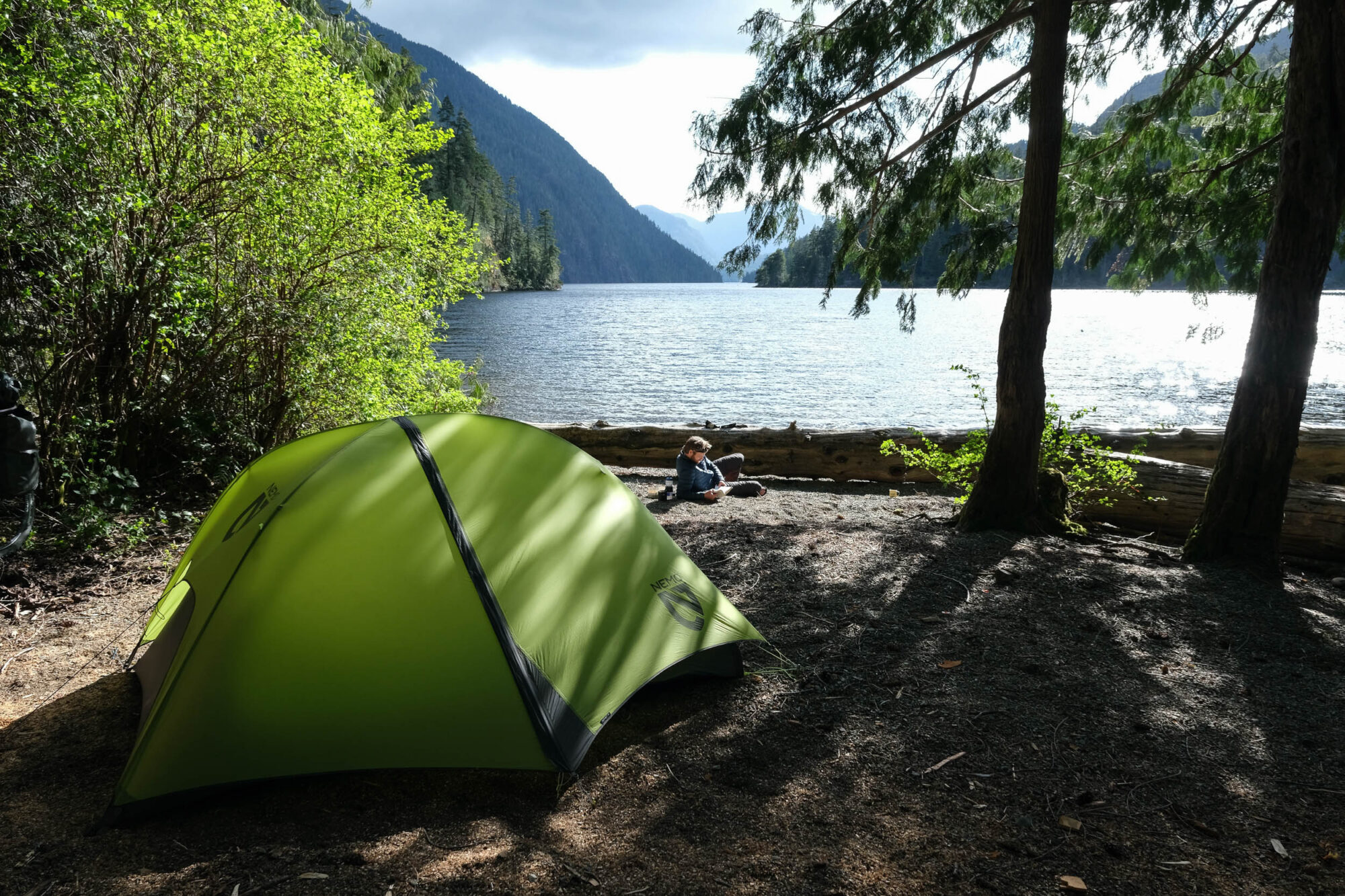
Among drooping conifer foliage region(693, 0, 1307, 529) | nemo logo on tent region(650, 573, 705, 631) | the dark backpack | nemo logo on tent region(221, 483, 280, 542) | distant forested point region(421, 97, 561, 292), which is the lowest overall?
nemo logo on tent region(650, 573, 705, 631)

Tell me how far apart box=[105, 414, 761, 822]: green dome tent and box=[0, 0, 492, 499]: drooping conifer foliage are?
3315 millimetres

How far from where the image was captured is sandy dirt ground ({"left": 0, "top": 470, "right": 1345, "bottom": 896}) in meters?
2.62

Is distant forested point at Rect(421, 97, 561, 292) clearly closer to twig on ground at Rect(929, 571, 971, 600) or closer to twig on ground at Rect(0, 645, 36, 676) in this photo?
twig on ground at Rect(0, 645, 36, 676)

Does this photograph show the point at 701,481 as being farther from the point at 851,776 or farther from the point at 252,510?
the point at 851,776

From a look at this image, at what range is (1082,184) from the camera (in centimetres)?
824

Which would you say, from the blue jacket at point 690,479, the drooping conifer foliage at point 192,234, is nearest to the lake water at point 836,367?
the blue jacket at point 690,479

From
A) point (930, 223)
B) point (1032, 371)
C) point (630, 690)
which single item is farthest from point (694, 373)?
point (630, 690)

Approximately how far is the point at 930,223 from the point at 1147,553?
398 centimetres

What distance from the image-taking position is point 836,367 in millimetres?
32344

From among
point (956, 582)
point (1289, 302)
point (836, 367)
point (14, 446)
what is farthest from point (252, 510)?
point (836, 367)

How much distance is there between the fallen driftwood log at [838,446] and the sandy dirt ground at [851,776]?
5.82 meters

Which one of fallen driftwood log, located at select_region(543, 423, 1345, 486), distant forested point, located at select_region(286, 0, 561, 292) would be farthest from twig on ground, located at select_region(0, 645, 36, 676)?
fallen driftwood log, located at select_region(543, 423, 1345, 486)

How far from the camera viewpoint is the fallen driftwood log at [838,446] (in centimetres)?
1059

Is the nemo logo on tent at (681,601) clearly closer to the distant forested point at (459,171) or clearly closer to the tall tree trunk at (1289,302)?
the tall tree trunk at (1289,302)
